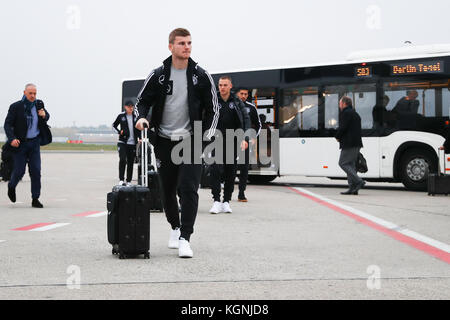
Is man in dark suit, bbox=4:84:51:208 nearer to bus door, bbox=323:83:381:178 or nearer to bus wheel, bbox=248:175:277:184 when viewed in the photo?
bus door, bbox=323:83:381:178

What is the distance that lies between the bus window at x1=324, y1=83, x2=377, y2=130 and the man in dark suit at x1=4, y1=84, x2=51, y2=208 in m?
7.68

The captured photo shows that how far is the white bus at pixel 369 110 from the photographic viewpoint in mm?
14609

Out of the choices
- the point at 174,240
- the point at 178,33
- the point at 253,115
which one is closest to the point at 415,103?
the point at 253,115

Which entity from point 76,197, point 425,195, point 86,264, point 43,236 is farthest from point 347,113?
point 86,264

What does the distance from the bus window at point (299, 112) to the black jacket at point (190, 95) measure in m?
10.7

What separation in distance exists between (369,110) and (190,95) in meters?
10.4

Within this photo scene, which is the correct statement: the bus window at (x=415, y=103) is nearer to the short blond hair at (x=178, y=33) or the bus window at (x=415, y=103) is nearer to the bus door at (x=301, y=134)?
the bus door at (x=301, y=134)

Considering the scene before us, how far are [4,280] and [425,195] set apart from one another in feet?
33.2

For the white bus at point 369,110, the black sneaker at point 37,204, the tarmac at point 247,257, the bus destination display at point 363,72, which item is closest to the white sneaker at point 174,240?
the tarmac at point 247,257

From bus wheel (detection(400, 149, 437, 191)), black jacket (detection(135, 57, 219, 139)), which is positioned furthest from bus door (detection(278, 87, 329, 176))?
black jacket (detection(135, 57, 219, 139))

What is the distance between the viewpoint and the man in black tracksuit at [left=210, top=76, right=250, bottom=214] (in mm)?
9516

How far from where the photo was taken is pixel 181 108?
19.1ft

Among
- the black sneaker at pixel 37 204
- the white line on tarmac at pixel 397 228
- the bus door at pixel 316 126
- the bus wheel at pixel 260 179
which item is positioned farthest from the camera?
the bus wheel at pixel 260 179

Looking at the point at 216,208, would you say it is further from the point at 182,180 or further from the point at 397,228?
the point at 182,180
